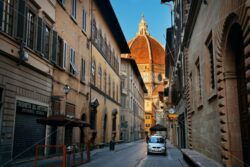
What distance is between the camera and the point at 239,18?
7.66 meters

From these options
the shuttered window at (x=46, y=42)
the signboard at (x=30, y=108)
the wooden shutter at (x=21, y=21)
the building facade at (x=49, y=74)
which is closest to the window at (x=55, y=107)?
the building facade at (x=49, y=74)

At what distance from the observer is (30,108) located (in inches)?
609

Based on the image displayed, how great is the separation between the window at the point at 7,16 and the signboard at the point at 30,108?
3.25 m

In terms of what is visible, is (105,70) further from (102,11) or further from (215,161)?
(215,161)

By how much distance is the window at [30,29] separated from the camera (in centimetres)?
1545

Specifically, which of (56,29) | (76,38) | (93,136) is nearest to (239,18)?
(56,29)

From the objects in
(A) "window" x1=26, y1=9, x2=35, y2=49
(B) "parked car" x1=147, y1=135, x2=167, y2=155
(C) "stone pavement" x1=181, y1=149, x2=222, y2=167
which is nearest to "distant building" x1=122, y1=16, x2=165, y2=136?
(B) "parked car" x1=147, y1=135, x2=167, y2=155

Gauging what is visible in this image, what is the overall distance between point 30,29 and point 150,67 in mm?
100477

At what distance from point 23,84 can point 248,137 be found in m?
10.2

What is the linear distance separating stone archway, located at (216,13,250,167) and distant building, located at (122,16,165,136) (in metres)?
90.5

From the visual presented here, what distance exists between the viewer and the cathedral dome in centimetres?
11878

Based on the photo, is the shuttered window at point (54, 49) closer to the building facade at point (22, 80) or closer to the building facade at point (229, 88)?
the building facade at point (22, 80)

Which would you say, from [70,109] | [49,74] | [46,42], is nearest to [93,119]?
[70,109]

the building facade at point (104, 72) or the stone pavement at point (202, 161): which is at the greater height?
the building facade at point (104, 72)
